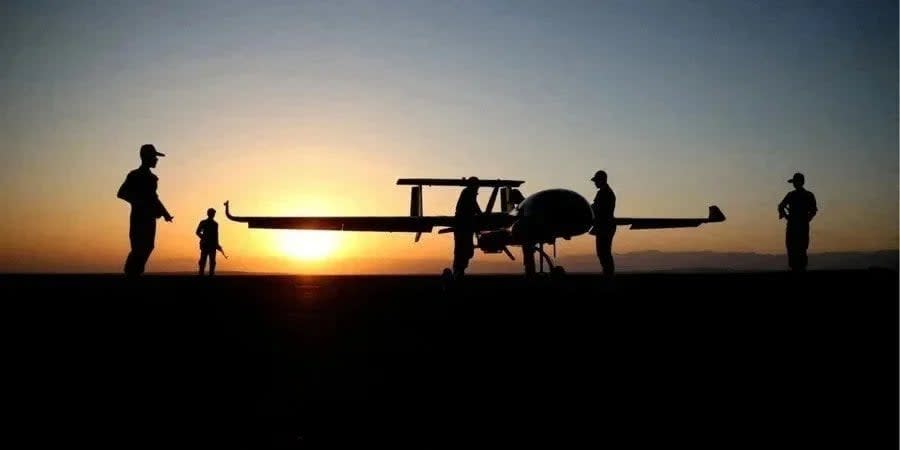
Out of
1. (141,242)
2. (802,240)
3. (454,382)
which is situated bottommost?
(454,382)

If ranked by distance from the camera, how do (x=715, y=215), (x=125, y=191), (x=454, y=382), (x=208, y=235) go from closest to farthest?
1. (x=454, y=382)
2. (x=125, y=191)
3. (x=208, y=235)
4. (x=715, y=215)

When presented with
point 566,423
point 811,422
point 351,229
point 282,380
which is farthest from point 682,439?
point 351,229

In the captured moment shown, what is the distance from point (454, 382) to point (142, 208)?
8.04 m

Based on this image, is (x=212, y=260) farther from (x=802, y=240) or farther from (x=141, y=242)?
(x=802, y=240)

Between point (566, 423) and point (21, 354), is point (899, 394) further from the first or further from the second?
point (21, 354)

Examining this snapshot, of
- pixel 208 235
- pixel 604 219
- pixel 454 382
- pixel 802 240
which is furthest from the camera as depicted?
pixel 208 235

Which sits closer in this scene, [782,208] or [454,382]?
[454,382]

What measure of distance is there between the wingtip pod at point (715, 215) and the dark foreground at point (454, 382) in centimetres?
1679

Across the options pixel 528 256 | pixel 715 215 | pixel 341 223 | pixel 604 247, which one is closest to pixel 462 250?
pixel 528 256

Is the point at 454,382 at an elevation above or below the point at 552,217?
below

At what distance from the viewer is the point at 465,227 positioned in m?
14.4

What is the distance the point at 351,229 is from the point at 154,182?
49.8ft

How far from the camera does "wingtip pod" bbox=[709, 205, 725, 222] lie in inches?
910

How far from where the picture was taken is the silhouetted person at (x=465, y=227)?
14.4m
